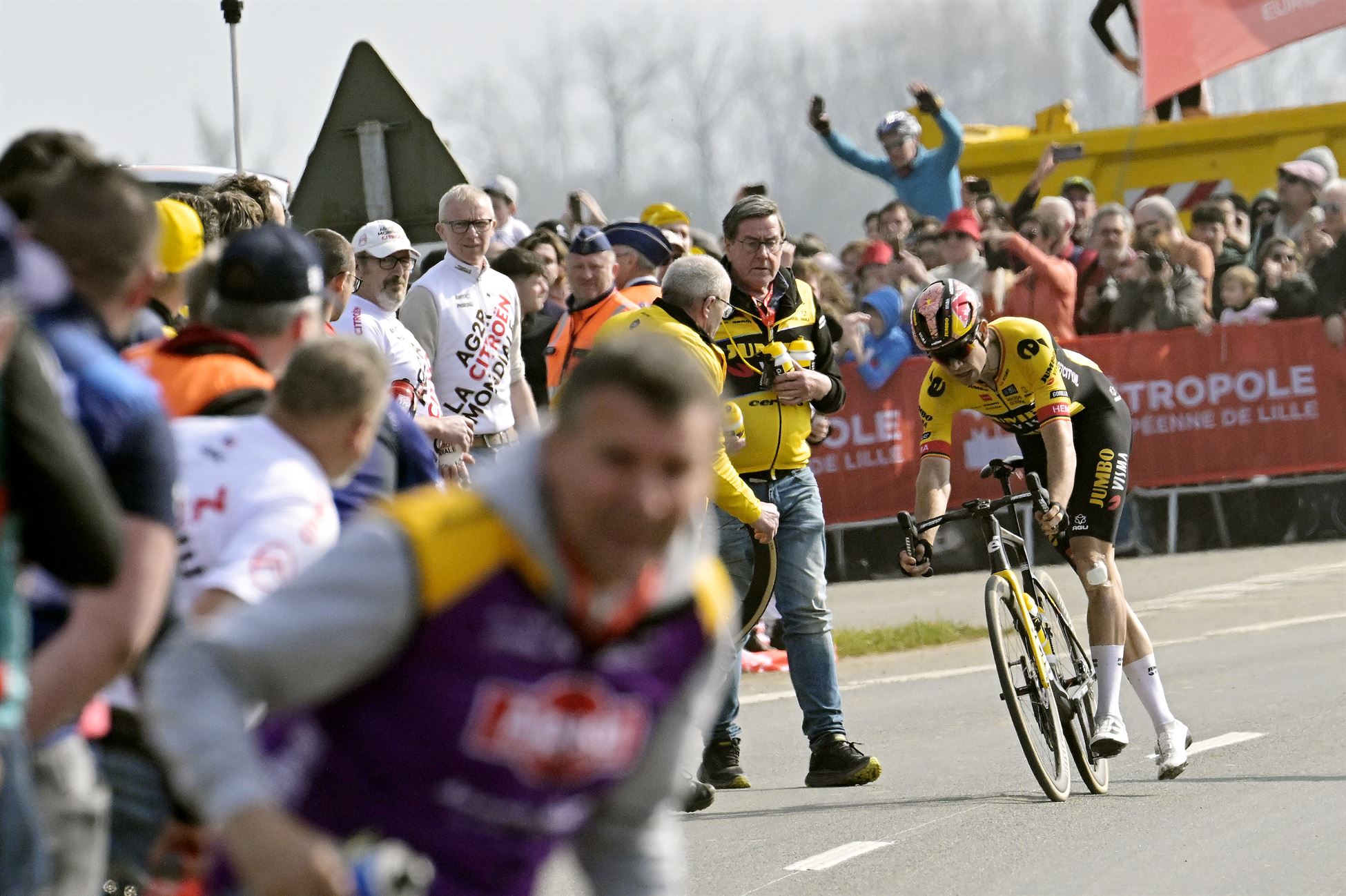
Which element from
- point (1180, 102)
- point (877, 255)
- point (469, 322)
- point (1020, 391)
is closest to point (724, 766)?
point (1020, 391)

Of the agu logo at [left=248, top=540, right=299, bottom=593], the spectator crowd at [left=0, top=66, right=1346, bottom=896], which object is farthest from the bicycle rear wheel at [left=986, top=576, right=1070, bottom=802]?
the agu logo at [left=248, top=540, right=299, bottom=593]

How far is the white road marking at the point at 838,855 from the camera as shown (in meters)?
7.64

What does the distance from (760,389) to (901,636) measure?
4.76 meters

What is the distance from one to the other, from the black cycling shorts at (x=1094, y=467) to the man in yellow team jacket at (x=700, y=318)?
5.19ft

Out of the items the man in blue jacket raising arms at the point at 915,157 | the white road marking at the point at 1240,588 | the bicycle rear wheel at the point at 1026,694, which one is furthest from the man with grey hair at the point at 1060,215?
the bicycle rear wheel at the point at 1026,694

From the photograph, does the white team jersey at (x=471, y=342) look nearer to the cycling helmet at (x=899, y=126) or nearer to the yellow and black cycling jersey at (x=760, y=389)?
the yellow and black cycling jersey at (x=760, y=389)

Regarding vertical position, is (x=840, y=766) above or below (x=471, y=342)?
below

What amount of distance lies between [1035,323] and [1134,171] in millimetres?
13741

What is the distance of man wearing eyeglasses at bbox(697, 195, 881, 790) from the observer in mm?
9547

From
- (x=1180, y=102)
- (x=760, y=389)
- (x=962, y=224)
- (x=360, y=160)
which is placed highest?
(x=1180, y=102)

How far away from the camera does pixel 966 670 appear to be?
12.9 metres

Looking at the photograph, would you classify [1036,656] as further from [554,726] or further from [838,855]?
[554,726]

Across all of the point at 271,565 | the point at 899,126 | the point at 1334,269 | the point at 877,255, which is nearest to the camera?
the point at 271,565

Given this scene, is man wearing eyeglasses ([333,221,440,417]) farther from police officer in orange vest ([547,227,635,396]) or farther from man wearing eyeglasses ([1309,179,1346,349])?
man wearing eyeglasses ([1309,179,1346,349])
